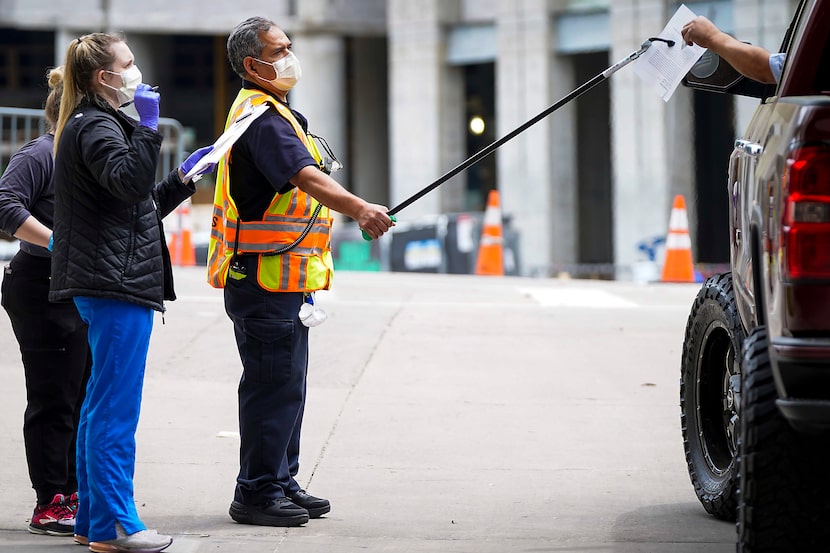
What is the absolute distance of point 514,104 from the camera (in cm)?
2495

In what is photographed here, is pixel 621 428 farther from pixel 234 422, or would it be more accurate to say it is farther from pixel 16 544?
pixel 16 544

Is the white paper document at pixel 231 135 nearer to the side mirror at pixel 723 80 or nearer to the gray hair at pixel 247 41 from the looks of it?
the gray hair at pixel 247 41

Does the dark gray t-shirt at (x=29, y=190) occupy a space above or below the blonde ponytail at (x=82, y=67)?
below

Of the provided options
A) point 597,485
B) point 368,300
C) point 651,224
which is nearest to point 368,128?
point 651,224

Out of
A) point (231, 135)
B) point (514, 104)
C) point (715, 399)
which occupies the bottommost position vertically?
point (715, 399)

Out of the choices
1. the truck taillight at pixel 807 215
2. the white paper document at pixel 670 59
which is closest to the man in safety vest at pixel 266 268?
the white paper document at pixel 670 59

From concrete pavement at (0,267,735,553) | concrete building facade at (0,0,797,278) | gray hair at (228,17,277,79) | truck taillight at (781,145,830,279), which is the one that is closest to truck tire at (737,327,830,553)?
truck taillight at (781,145,830,279)

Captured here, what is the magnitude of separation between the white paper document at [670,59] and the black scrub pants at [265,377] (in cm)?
159

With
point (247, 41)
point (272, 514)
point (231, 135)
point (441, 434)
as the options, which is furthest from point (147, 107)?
point (441, 434)

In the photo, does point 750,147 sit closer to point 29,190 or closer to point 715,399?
point 715,399

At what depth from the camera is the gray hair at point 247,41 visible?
197 inches

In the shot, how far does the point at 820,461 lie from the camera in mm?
3646

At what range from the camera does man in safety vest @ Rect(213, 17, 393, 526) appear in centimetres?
497

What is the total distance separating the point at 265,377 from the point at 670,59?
6.33 feet
